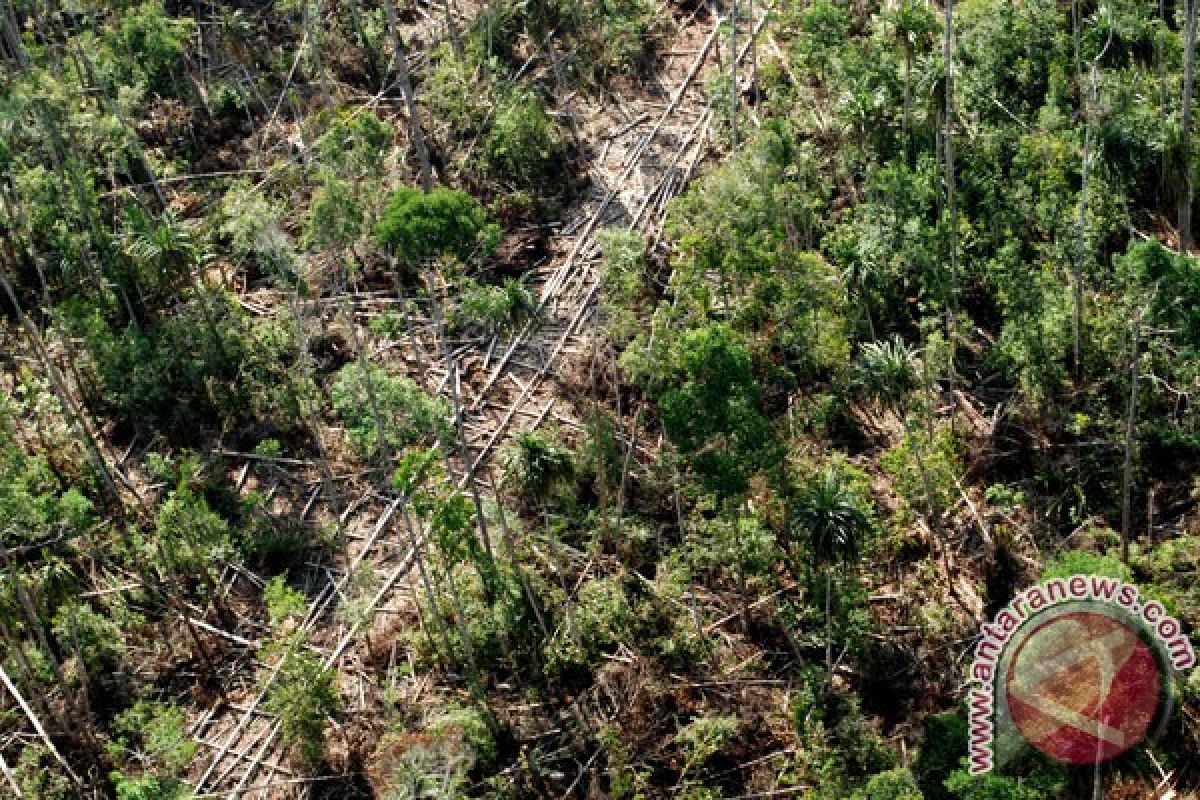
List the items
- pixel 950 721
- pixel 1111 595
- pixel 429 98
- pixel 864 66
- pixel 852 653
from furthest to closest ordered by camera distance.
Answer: pixel 429 98 < pixel 864 66 < pixel 852 653 < pixel 950 721 < pixel 1111 595

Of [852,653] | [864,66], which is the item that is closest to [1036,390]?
[852,653]

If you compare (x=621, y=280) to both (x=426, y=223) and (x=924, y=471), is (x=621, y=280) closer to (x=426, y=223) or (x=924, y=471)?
(x=426, y=223)

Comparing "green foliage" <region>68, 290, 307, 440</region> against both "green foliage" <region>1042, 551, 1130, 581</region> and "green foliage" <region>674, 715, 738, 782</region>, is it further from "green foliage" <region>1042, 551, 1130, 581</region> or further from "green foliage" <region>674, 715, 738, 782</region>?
"green foliage" <region>1042, 551, 1130, 581</region>

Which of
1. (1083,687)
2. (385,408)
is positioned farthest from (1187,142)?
(385,408)

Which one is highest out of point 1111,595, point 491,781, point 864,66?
point 864,66

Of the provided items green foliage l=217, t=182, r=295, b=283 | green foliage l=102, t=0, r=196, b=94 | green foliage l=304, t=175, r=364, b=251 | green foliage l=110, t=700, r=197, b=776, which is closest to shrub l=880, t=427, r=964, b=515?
green foliage l=304, t=175, r=364, b=251

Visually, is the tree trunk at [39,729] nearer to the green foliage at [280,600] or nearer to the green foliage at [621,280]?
the green foliage at [280,600]

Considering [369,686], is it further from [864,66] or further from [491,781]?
[864,66]
